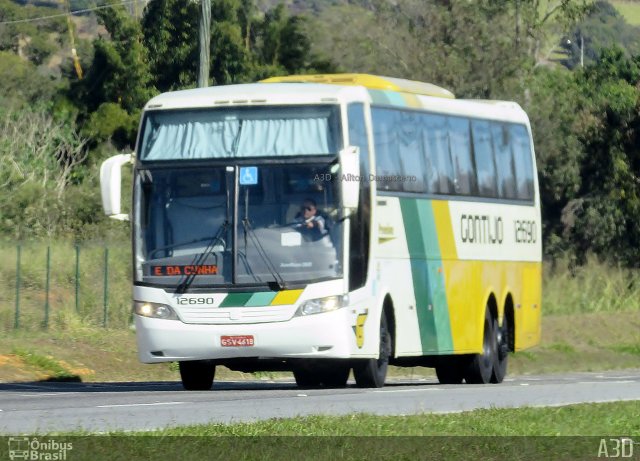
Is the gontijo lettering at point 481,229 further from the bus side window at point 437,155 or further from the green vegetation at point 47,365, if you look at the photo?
the green vegetation at point 47,365

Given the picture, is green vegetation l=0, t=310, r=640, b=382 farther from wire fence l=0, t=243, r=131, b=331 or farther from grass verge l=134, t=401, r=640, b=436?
grass verge l=134, t=401, r=640, b=436

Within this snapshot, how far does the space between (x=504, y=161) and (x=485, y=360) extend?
3.02 m

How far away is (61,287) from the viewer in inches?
1179

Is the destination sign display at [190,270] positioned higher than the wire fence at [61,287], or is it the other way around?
the destination sign display at [190,270]

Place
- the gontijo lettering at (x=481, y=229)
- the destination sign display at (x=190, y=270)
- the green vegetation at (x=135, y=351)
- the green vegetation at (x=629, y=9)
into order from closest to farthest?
the destination sign display at (x=190, y=270) < the gontijo lettering at (x=481, y=229) < the green vegetation at (x=135, y=351) < the green vegetation at (x=629, y=9)

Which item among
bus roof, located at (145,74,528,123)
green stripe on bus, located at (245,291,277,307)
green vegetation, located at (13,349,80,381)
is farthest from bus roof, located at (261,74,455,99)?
green vegetation, located at (13,349,80,381)

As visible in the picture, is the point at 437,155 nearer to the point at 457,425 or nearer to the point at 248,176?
the point at 248,176

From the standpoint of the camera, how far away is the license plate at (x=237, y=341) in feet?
61.3

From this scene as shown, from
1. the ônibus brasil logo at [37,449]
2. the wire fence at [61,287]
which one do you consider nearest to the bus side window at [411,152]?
the wire fence at [61,287]

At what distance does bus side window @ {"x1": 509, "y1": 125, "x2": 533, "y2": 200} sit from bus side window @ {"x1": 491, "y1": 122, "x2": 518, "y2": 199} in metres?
0.24

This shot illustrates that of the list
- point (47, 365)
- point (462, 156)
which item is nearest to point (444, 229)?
point (462, 156)

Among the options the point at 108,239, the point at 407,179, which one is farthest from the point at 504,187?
the point at 108,239

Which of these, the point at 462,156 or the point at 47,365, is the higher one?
the point at 462,156

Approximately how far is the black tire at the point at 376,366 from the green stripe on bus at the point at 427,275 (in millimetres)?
1150
